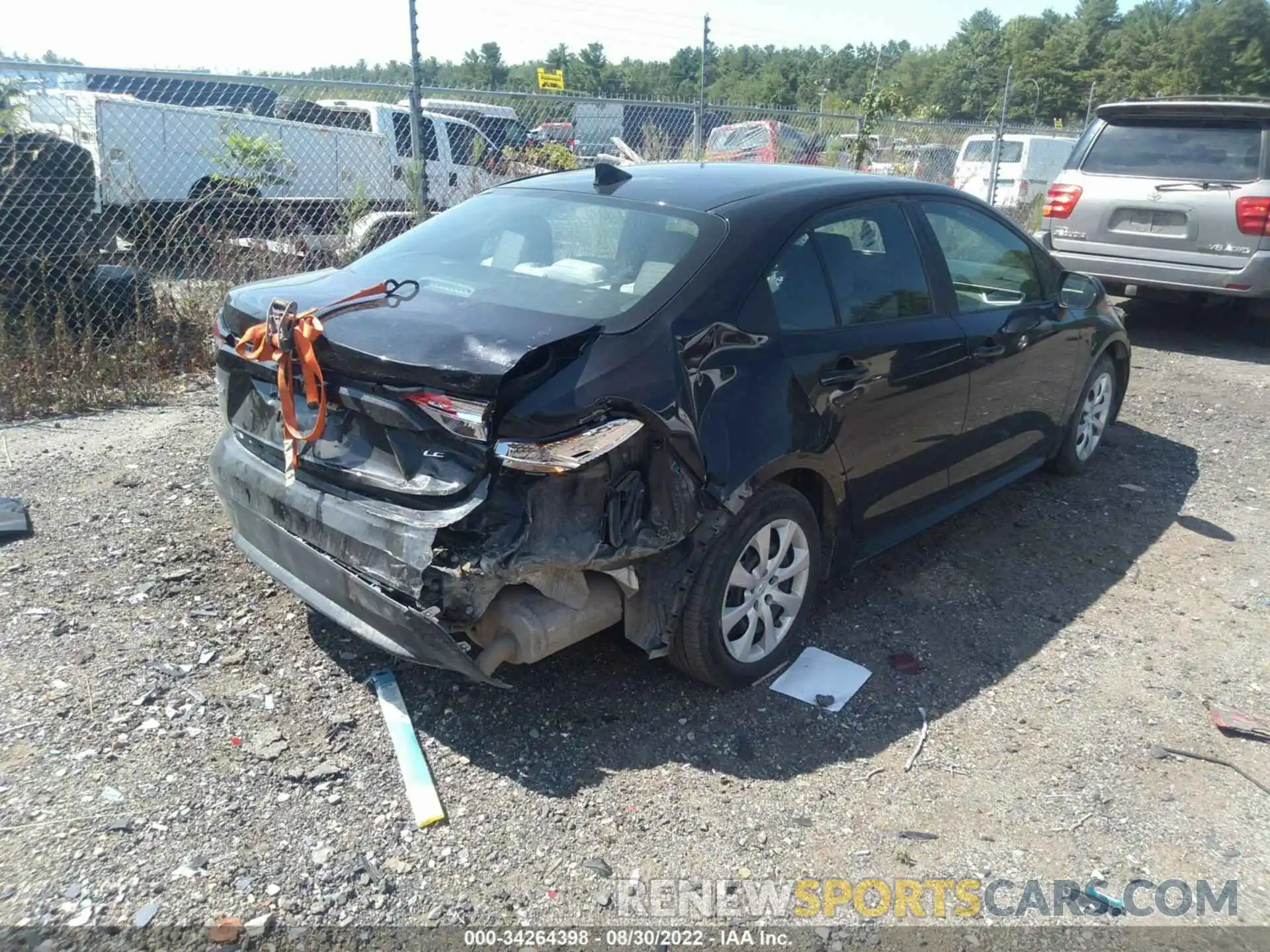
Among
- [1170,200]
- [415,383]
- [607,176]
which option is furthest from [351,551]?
[1170,200]

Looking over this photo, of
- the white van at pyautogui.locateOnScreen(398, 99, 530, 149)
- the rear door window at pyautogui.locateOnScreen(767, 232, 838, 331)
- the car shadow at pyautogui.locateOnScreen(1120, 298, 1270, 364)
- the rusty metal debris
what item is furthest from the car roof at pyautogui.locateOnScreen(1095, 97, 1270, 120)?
the rusty metal debris

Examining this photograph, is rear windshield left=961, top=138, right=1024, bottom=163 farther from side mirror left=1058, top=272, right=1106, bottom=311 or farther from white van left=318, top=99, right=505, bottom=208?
side mirror left=1058, top=272, right=1106, bottom=311

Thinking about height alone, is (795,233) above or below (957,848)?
above

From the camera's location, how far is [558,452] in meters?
2.68

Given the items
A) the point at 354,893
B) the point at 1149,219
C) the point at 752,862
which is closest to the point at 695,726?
the point at 752,862

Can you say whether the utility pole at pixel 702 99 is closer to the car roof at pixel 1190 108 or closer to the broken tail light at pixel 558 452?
the car roof at pixel 1190 108

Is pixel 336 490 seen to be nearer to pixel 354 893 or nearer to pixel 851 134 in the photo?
pixel 354 893

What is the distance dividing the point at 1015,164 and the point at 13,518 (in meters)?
19.3

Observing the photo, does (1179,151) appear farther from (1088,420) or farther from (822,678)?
(822,678)

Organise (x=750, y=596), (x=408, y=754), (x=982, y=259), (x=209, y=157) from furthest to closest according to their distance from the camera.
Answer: (x=209, y=157) < (x=982, y=259) < (x=750, y=596) < (x=408, y=754)

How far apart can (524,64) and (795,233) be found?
199ft

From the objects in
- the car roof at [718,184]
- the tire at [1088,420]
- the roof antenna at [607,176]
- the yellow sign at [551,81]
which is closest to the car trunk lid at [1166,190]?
the tire at [1088,420]

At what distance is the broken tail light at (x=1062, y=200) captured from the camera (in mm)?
8648

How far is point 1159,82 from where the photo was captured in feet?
167
